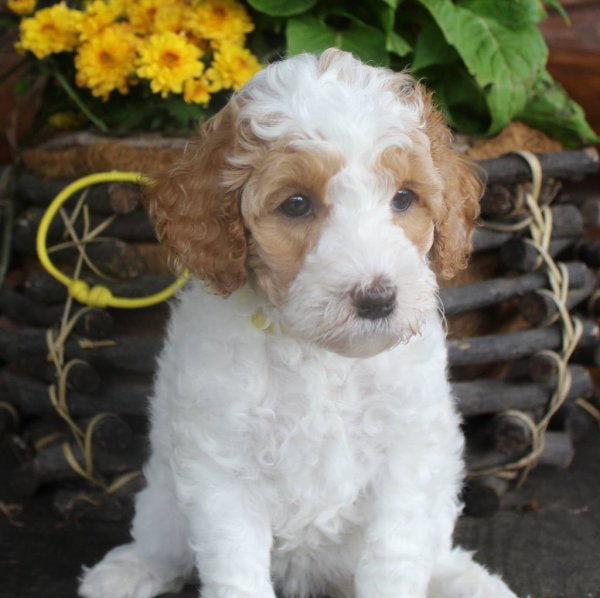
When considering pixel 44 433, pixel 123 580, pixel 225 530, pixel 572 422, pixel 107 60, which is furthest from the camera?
pixel 572 422

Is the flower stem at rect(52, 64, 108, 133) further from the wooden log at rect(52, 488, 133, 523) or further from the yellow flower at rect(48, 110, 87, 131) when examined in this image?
the wooden log at rect(52, 488, 133, 523)

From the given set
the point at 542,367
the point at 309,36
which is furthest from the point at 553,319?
the point at 309,36

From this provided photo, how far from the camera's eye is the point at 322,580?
3.24 meters

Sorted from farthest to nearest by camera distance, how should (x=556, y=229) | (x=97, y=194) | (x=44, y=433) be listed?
(x=44, y=433) < (x=556, y=229) < (x=97, y=194)

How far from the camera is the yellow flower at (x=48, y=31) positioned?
13.2 feet

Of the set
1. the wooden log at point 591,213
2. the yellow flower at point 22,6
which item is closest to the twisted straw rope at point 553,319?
the wooden log at point 591,213

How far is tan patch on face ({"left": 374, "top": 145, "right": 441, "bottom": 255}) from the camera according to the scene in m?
2.55

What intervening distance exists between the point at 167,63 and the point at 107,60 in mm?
281

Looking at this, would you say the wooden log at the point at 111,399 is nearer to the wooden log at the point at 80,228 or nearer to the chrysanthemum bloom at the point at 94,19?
the wooden log at the point at 80,228

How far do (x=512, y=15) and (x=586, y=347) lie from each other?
1697mm

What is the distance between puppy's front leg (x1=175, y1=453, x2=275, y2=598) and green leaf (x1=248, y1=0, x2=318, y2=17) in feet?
6.66

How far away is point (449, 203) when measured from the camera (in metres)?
2.82

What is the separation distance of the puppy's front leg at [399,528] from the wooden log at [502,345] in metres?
1.13

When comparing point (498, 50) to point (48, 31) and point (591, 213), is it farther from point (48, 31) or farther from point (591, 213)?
point (48, 31)
